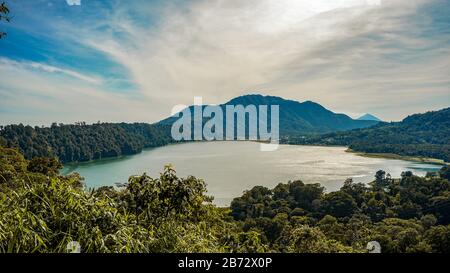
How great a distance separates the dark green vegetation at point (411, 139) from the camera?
5595 cm

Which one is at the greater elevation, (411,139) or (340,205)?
(411,139)

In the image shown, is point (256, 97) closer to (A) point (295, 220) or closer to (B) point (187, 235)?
(A) point (295, 220)

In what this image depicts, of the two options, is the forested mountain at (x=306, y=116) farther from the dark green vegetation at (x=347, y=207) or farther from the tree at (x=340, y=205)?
the tree at (x=340, y=205)

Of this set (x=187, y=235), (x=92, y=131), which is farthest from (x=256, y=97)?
(x=187, y=235)

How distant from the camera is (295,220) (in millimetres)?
19219

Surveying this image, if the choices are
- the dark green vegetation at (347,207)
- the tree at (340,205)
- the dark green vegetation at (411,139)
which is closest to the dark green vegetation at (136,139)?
the dark green vegetation at (411,139)

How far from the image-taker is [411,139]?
2751 inches

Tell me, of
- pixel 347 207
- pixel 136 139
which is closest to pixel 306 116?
pixel 136 139

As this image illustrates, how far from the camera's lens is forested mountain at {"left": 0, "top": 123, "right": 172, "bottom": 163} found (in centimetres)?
4653

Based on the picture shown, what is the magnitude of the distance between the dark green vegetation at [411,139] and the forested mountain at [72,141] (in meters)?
38.6

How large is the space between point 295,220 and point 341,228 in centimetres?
396

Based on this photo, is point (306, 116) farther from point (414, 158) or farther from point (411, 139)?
point (414, 158)

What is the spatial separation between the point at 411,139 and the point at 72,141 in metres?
59.8

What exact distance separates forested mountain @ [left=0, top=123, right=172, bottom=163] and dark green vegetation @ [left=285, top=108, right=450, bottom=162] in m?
38.6
